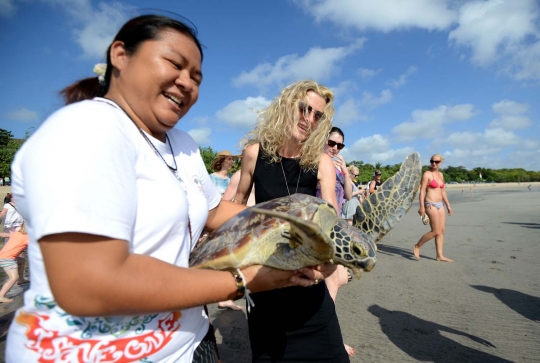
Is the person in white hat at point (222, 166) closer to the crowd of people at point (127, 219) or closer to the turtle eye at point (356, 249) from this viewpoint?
the crowd of people at point (127, 219)

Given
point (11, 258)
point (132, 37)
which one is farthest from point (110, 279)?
point (11, 258)

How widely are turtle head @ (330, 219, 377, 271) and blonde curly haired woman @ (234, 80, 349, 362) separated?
0.08m

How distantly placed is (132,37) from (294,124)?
122 cm

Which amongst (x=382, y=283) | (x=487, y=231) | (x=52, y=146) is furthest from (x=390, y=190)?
(x=487, y=231)

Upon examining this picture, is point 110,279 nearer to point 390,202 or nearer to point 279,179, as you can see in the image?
point 279,179

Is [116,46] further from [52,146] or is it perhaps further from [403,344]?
[403,344]

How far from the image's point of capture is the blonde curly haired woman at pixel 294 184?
160 cm

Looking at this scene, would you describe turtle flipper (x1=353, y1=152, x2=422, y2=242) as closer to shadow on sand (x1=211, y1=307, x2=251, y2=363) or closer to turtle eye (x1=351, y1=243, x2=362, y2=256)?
turtle eye (x1=351, y1=243, x2=362, y2=256)

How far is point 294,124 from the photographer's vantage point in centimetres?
204

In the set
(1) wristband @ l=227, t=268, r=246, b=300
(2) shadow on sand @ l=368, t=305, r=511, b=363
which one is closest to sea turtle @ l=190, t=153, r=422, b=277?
(1) wristband @ l=227, t=268, r=246, b=300

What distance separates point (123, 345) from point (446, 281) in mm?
4860

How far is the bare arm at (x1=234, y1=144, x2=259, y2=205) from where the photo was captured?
2.12 meters

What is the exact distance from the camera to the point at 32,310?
2.63ft

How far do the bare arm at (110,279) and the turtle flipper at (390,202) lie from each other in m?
1.48
